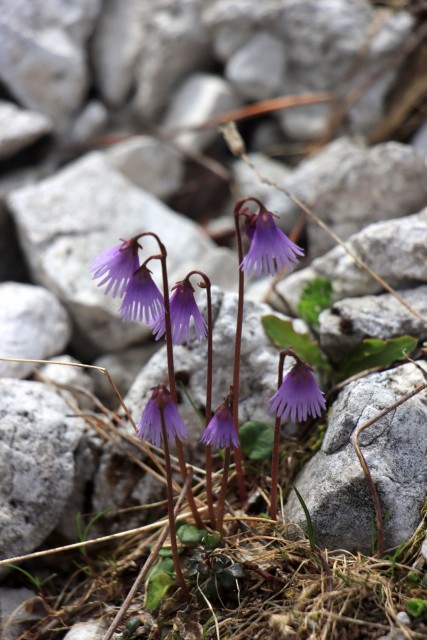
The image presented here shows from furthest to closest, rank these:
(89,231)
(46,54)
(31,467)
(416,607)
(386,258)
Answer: (46,54)
(89,231)
(386,258)
(31,467)
(416,607)

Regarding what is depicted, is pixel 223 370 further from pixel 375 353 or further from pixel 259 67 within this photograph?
pixel 259 67

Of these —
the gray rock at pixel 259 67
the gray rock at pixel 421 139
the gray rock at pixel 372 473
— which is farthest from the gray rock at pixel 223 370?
the gray rock at pixel 259 67

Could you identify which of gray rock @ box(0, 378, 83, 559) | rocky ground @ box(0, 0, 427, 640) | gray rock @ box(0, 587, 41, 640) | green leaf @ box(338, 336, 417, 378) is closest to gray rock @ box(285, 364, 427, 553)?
rocky ground @ box(0, 0, 427, 640)

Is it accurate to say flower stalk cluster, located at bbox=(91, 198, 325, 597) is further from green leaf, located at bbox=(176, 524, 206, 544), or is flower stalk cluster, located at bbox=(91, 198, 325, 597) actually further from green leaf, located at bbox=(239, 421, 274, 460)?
green leaf, located at bbox=(239, 421, 274, 460)

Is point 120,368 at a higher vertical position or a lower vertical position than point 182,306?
lower

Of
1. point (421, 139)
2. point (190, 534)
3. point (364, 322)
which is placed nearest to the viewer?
point (190, 534)

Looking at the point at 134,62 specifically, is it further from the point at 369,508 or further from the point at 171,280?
the point at 369,508

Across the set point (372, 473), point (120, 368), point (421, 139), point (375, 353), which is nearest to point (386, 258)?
point (375, 353)

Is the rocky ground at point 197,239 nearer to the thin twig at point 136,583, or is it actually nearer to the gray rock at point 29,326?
the gray rock at point 29,326
